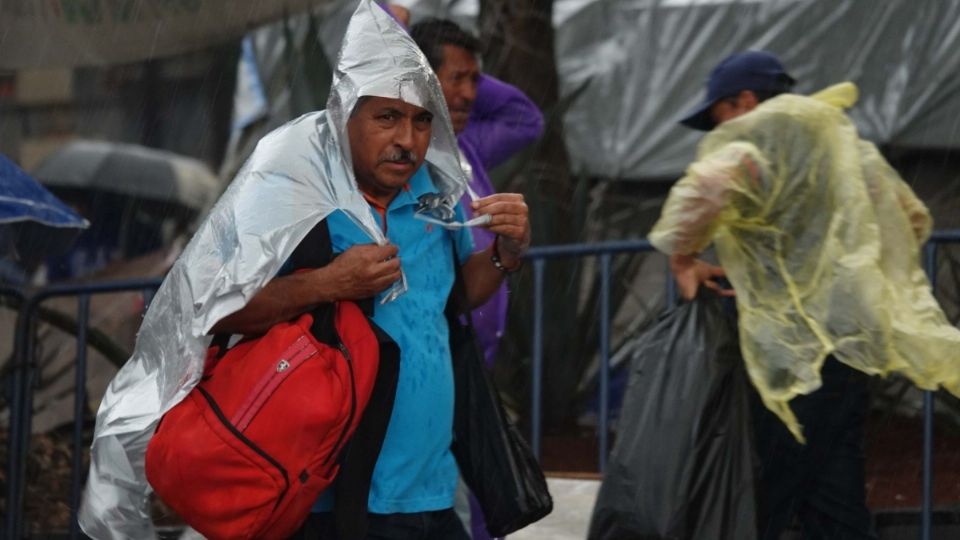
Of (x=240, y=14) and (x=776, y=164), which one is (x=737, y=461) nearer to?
(x=776, y=164)

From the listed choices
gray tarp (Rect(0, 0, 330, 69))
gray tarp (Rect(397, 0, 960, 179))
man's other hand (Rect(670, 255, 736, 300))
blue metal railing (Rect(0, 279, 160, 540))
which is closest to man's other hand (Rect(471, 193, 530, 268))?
man's other hand (Rect(670, 255, 736, 300))

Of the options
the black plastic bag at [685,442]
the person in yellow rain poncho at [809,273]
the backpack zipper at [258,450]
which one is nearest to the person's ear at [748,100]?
the person in yellow rain poncho at [809,273]

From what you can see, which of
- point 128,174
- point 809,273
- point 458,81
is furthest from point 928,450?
point 128,174

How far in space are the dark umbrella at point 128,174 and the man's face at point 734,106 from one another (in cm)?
799

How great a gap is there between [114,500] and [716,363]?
1700 mm

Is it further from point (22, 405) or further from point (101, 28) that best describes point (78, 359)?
point (101, 28)

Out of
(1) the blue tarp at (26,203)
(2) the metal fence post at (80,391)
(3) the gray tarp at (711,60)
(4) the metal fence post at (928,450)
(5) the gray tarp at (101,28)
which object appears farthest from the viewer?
(3) the gray tarp at (711,60)

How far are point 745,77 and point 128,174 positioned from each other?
9130mm

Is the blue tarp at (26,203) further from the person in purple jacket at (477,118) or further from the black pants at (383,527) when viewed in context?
the black pants at (383,527)

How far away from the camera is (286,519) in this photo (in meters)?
3.38

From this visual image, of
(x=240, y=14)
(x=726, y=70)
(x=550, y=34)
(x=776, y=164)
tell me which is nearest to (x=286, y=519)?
(x=776, y=164)

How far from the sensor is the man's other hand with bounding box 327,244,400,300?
3.44 m

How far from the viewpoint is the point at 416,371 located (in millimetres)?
3627

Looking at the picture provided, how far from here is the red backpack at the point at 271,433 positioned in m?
3.32
